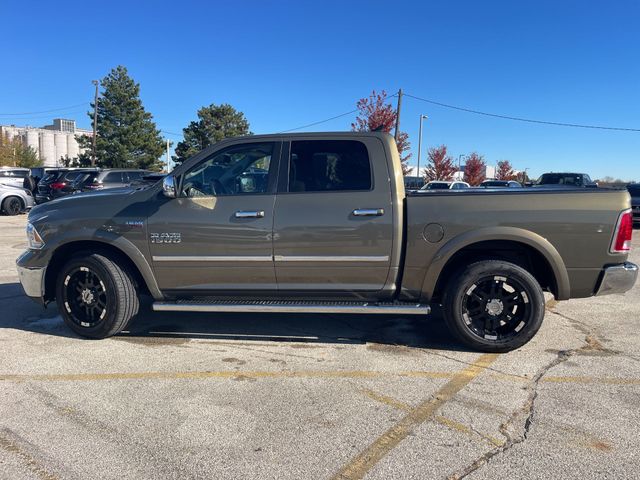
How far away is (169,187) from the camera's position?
4.43 meters

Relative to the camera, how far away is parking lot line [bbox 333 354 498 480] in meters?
2.64

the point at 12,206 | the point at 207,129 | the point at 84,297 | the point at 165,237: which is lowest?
the point at 84,297

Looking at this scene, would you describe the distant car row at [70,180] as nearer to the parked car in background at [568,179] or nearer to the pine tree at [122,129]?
the parked car in background at [568,179]

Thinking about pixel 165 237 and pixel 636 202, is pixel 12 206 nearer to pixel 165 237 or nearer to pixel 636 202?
pixel 165 237

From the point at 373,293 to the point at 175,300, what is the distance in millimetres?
1955

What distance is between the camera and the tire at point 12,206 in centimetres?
1791

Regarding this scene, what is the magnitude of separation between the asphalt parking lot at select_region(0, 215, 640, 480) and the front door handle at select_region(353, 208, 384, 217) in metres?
1.27

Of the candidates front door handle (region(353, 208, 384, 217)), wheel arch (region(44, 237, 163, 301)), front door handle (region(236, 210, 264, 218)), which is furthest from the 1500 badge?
front door handle (region(353, 208, 384, 217))

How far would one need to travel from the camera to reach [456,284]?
14.0ft

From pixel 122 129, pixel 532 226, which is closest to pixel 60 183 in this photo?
pixel 532 226

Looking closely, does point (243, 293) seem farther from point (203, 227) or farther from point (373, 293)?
point (373, 293)

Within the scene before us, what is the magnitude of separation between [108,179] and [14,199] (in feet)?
15.0

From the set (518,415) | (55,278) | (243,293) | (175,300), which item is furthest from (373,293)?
(55,278)

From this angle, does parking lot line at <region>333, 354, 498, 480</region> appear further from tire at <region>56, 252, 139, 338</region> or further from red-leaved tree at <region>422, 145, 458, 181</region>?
red-leaved tree at <region>422, 145, 458, 181</region>
